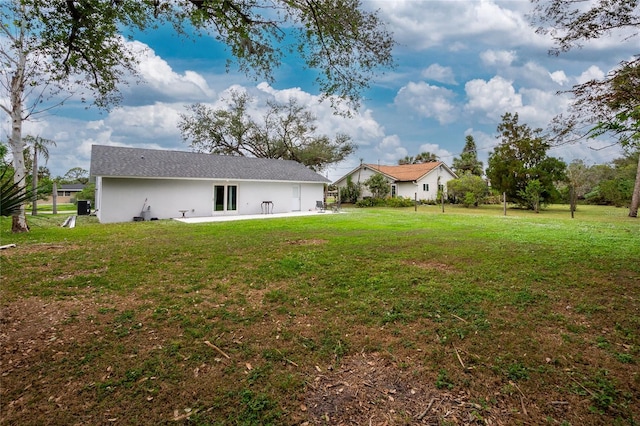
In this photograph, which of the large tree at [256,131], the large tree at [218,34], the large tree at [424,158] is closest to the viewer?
the large tree at [218,34]

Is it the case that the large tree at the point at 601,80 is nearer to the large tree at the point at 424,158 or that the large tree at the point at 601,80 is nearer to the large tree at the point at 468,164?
the large tree at the point at 468,164

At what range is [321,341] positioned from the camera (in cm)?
348

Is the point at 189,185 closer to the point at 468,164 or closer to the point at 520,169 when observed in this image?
the point at 520,169

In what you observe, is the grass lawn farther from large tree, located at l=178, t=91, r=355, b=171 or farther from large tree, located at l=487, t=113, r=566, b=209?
large tree, located at l=178, t=91, r=355, b=171

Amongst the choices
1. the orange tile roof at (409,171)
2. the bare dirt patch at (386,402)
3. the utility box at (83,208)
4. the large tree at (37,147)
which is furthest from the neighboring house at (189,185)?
the bare dirt patch at (386,402)

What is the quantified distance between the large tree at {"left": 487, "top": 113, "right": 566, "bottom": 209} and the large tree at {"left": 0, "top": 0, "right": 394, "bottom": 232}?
70.5ft

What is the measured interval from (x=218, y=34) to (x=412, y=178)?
28563 millimetres

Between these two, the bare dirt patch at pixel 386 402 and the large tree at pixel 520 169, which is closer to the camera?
the bare dirt patch at pixel 386 402

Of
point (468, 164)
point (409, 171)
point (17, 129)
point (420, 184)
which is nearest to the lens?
point (17, 129)

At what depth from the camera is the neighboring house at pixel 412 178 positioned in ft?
108

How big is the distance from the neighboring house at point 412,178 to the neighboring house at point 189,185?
40.8 feet

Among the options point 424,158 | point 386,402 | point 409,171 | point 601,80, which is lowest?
point 386,402

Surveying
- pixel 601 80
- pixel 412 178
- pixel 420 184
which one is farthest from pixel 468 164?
pixel 601 80

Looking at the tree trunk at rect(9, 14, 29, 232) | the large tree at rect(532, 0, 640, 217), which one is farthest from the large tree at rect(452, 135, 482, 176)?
the tree trunk at rect(9, 14, 29, 232)
